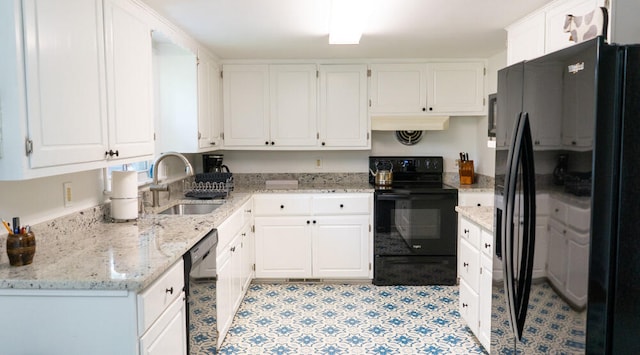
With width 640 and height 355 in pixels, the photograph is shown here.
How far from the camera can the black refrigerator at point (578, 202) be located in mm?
1396

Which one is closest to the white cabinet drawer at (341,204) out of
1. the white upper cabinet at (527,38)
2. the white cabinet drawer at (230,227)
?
the white cabinet drawer at (230,227)

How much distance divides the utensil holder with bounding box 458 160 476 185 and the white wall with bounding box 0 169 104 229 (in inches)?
134

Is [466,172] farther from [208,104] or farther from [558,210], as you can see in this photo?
[558,210]

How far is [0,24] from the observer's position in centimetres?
157

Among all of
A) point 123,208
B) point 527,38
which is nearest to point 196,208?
point 123,208

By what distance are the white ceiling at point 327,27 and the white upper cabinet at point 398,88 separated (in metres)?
0.15

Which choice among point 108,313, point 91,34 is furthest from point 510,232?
point 91,34

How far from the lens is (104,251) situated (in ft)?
6.81

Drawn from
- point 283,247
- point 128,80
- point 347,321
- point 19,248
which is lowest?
point 347,321

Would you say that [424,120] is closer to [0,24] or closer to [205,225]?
[205,225]

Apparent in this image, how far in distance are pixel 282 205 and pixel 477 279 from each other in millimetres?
2024

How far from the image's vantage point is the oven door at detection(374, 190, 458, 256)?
4.38 meters

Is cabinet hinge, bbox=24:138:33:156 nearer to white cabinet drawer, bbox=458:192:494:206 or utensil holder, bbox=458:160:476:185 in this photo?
white cabinet drawer, bbox=458:192:494:206

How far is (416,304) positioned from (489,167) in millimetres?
1653
